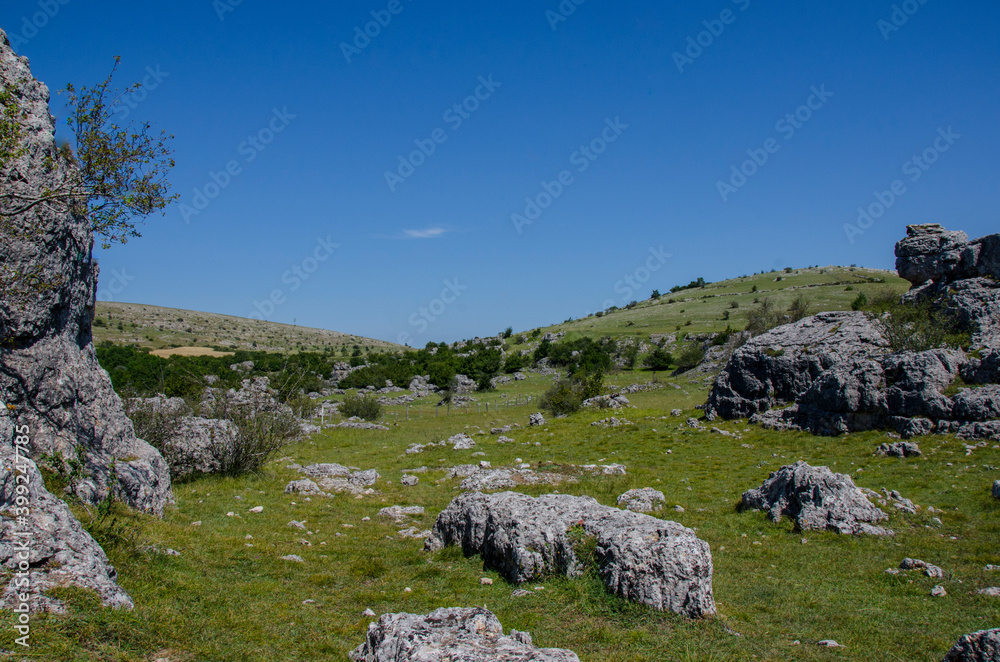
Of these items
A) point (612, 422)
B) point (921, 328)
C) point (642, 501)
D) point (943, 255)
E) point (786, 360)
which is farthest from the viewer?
point (612, 422)

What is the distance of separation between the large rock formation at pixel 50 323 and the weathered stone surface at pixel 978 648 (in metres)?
12.2

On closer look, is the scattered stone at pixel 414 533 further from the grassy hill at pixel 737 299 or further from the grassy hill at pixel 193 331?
the grassy hill at pixel 193 331

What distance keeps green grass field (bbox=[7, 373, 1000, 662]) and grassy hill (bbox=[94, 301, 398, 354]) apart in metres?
94.6

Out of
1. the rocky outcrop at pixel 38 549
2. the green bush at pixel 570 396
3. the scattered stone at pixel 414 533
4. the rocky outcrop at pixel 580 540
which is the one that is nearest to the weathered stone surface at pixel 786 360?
the green bush at pixel 570 396

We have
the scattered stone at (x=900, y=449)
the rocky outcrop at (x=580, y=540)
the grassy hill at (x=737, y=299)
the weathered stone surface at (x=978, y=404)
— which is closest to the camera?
the rocky outcrop at (x=580, y=540)

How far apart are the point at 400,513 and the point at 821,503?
11493 millimetres

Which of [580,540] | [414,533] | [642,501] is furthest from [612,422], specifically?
[580,540]

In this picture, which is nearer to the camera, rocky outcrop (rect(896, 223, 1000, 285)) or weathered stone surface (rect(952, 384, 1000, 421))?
weathered stone surface (rect(952, 384, 1000, 421))

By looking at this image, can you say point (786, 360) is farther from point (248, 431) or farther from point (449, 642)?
point (449, 642)

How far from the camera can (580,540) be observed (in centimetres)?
1020

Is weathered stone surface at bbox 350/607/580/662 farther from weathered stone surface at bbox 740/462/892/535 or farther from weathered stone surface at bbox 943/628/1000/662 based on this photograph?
weathered stone surface at bbox 740/462/892/535

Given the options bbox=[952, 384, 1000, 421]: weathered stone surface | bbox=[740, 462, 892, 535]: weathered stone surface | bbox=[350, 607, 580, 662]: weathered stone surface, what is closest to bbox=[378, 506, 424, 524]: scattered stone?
bbox=[350, 607, 580, 662]: weathered stone surface

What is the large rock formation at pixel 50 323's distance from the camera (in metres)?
10.5

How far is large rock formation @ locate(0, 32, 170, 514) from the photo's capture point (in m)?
10.5
